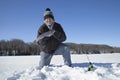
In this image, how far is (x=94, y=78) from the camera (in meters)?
3.65

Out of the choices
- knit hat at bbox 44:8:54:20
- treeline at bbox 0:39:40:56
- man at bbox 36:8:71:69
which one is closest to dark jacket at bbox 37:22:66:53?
man at bbox 36:8:71:69

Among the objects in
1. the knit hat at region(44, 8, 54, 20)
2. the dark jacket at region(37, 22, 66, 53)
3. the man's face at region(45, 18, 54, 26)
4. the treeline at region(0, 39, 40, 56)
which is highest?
the treeline at region(0, 39, 40, 56)

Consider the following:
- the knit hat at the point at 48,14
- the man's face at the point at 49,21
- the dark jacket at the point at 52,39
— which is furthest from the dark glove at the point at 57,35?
the knit hat at the point at 48,14

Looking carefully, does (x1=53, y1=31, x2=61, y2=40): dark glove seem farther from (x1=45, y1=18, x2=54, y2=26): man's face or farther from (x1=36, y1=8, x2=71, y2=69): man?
(x1=45, y1=18, x2=54, y2=26): man's face

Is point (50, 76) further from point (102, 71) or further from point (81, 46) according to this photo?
point (81, 46)

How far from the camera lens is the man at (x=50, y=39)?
589 cm

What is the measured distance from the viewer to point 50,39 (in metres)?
6.04

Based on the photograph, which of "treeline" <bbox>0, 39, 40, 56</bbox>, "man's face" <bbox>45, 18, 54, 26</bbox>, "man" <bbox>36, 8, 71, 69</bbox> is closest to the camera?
"man" <bbox>36, 8, 71, 69</bbox>

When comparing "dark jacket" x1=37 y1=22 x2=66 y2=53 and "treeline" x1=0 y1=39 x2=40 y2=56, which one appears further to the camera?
"treeline" x1=0 y1=39 x2=40 y2=56

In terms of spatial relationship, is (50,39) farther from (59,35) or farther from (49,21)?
(49,21)

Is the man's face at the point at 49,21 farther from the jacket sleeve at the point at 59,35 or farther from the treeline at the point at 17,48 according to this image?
the treeline at the point at 17,48

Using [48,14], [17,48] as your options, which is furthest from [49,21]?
[17,48]

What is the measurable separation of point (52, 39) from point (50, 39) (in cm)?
6

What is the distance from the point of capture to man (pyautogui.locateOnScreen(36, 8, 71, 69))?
5895mm
